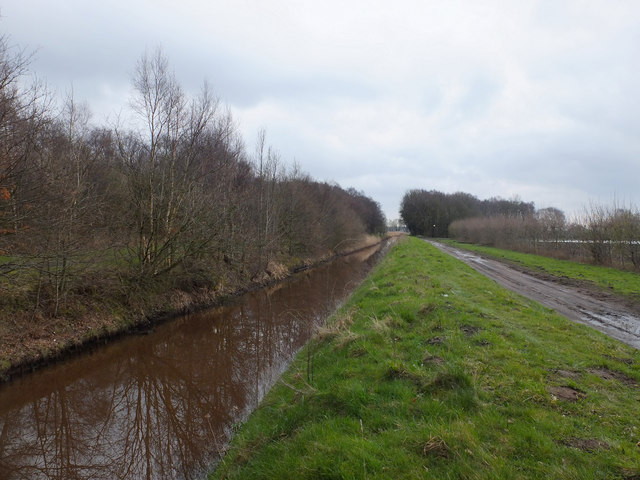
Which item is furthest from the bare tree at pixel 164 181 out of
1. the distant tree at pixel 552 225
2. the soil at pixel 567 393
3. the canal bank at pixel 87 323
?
the distant tree at pixel 552 225

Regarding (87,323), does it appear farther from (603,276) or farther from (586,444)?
(603,276)

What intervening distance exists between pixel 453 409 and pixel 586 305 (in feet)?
37.7

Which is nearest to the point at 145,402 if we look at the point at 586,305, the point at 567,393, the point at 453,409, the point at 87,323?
the point at 87,323

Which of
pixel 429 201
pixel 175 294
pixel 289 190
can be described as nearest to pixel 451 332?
pixel 175 294

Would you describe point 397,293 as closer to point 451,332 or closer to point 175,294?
point 451,332

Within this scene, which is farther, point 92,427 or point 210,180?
point 210,180

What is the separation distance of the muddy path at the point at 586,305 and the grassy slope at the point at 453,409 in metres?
Answer: 1.64

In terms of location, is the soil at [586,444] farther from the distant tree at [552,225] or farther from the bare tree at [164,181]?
the distant tree at [552,225]

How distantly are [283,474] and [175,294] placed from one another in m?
12.8

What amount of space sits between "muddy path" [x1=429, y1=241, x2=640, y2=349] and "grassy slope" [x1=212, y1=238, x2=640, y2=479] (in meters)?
1.64

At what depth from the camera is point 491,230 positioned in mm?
52500

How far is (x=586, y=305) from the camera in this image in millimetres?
12609

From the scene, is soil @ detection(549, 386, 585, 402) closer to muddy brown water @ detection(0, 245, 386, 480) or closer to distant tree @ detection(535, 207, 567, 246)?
muddy brown water @ detection(0, 245, 386, 480)

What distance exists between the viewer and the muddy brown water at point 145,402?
5652 mm
